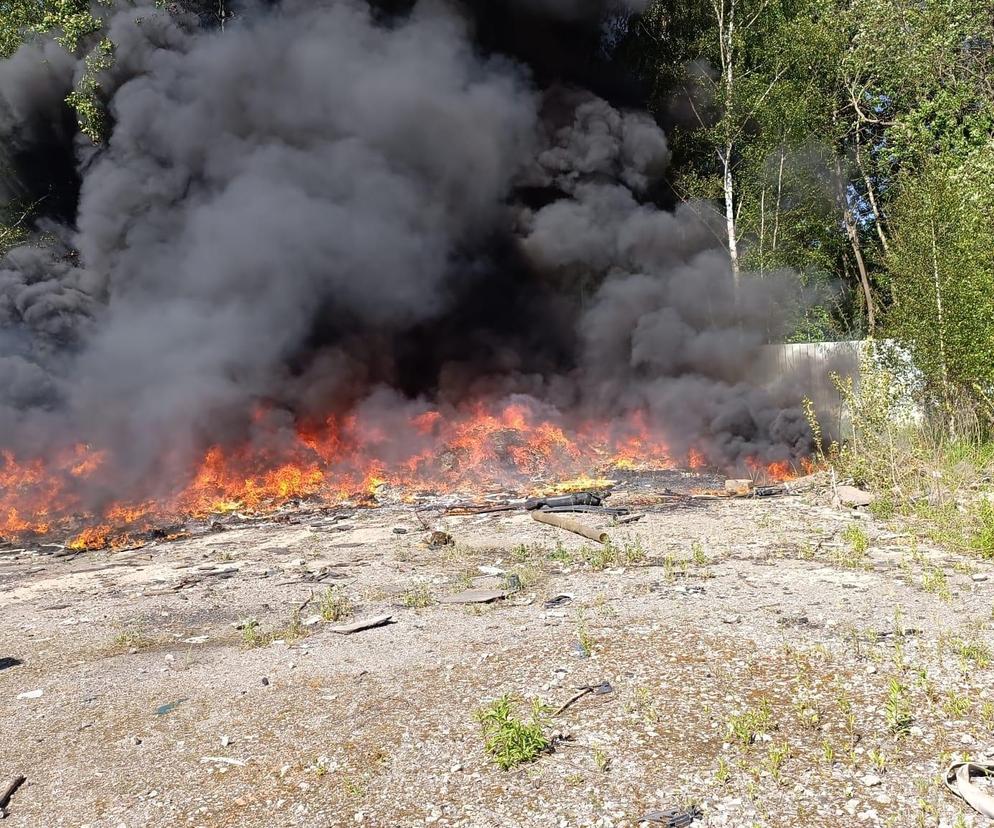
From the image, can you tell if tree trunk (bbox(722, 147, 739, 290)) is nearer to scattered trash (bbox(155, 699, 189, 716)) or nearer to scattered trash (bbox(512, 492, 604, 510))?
scattered trash (bbox(512, 492, 604, 510))

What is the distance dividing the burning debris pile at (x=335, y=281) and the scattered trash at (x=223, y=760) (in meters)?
9.03

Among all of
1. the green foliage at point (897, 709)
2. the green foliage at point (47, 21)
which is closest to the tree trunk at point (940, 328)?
the green foliage at point (897, 709)

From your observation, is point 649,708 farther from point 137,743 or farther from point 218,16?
point 218,16

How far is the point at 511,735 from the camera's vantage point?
134 inches

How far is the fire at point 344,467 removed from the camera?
457 inches

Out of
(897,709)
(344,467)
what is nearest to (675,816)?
(897,709)

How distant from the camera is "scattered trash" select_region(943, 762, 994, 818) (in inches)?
108

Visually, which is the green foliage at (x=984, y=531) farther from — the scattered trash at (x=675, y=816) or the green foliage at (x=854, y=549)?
the scattered trash at (x=675, y=816)

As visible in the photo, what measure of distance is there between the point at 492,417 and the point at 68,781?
12976mm

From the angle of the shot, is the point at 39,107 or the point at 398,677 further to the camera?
the point at 39,107

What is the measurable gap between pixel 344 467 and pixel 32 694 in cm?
893

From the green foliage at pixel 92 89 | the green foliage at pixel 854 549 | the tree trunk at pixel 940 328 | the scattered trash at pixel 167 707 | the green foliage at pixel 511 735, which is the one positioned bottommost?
the scattered trash at pixel 167 707

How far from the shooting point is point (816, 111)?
2019cm

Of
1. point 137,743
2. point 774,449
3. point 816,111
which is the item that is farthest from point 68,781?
point 816,111
